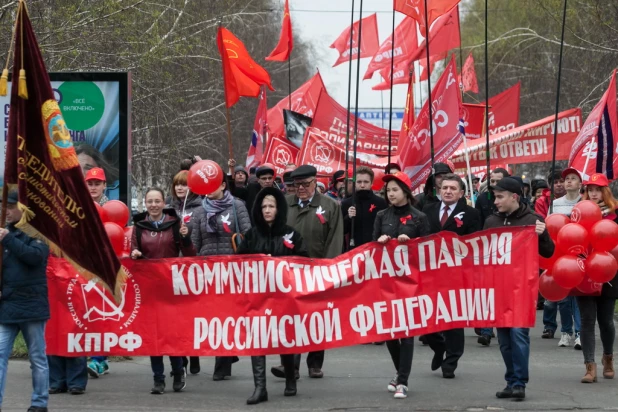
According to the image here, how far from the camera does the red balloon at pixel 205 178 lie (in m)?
10.6

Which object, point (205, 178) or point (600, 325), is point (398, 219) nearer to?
point (205, 178)

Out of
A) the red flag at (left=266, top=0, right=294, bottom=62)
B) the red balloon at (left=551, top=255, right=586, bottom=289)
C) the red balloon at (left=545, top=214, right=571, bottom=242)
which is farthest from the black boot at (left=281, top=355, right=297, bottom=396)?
the red flag at (left=266, top=0, right=294, bottom=62)

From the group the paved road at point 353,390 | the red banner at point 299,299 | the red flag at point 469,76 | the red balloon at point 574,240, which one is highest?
the red flag at point 469,76

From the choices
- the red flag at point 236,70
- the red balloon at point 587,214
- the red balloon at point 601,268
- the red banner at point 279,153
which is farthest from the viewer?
the red banner at point 279,153

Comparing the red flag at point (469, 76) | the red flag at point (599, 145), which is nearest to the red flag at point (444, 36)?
the red flag at point (599, 145)

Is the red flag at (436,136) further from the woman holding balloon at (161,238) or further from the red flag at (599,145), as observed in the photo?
the woman holding balloon at (161,238)

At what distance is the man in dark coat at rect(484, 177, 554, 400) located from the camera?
934cm

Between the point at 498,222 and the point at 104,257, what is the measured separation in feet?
10.9

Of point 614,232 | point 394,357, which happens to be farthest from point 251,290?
point 614,232

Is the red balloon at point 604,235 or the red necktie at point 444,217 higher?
the red necktie at point 444,217

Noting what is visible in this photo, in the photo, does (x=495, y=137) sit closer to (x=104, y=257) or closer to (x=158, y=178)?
(x=104, y=257)

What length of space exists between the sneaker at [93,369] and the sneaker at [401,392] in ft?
9.04

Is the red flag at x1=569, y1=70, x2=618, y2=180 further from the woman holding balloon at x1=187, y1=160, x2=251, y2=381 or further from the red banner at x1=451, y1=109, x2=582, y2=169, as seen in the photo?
the red banner at x1=451, y1=109, x2=582, y2=169

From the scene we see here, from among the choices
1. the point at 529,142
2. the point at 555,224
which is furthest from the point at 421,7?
the point at 555,224
